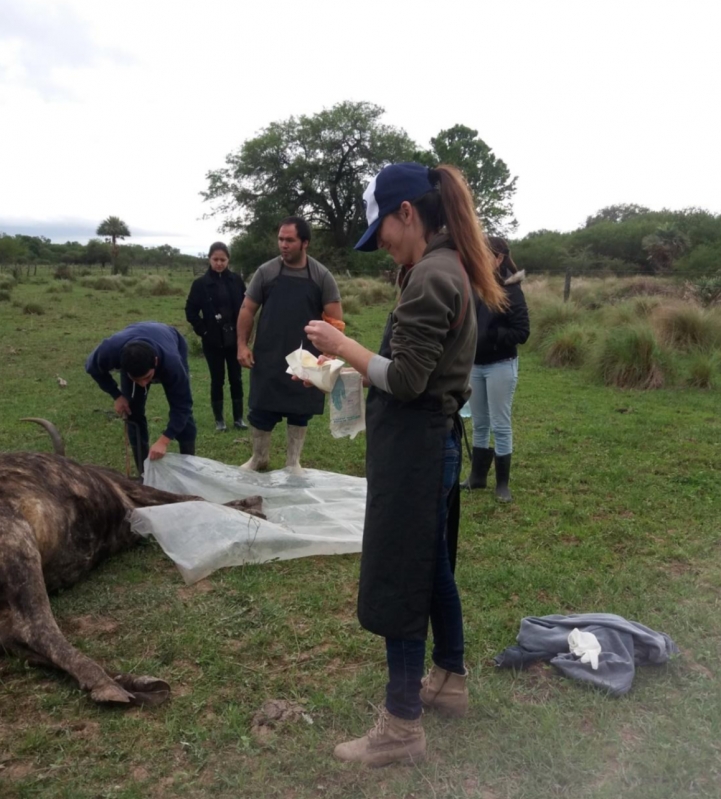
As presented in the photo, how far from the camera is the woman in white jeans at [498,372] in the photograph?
5129 millimetres

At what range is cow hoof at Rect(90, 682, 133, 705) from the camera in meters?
2.82

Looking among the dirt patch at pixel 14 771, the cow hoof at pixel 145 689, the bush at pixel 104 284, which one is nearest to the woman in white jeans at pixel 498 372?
the cow hoof at pixel 145 689

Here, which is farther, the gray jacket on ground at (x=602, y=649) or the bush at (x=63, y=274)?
the bush at (x=63, y=274)

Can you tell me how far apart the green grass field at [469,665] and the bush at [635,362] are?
421 cm

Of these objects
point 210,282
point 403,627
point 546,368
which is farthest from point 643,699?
point 546,368

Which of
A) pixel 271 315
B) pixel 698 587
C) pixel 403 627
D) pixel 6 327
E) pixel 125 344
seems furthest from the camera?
pixel 6 327

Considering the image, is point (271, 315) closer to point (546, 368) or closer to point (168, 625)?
point (168, 625)

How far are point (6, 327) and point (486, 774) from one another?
1614 centimetres

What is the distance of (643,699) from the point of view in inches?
114

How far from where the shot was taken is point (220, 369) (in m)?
7.80

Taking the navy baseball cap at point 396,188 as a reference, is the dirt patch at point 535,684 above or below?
below

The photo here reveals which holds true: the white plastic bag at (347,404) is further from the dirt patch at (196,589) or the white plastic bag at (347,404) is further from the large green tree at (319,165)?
the large green tree at (319,165)

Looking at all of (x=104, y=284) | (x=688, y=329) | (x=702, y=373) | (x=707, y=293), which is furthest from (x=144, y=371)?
(x=104, y=284)

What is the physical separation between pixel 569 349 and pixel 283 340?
25.6 feet
